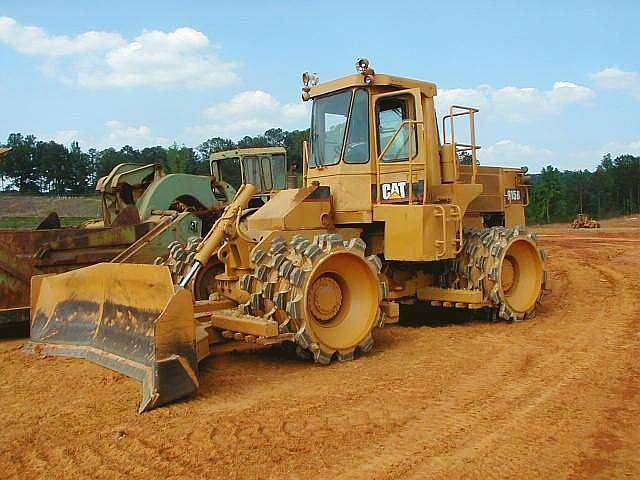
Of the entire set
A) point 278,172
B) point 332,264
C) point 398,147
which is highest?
point 278,172

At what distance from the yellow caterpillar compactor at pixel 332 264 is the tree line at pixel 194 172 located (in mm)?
27993

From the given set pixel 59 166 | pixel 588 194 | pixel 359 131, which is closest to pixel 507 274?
pixel 359 131

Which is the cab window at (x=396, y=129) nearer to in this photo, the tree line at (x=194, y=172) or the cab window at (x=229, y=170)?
the cab window at (x=229, y=170)

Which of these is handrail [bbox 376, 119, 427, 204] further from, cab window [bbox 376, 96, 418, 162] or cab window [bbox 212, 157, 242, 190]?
cab window [bbox 212, 157, 242, 190]

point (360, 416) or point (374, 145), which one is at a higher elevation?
point (374, 145)

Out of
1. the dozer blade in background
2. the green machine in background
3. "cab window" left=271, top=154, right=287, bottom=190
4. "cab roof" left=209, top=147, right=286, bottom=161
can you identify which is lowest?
the dozer blade in background

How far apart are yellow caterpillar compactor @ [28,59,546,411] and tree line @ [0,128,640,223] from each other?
28.0 meters

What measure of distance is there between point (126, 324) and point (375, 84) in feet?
13.2

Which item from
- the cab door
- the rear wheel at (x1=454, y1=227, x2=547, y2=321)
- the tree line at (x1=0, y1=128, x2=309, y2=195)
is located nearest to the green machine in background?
the cab door

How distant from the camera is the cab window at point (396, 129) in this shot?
25.0ft

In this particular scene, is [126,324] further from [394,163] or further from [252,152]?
[252,152]

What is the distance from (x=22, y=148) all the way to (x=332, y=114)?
162 feet

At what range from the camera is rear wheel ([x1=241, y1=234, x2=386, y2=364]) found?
5.83 metres

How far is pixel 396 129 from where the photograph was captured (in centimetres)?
777
